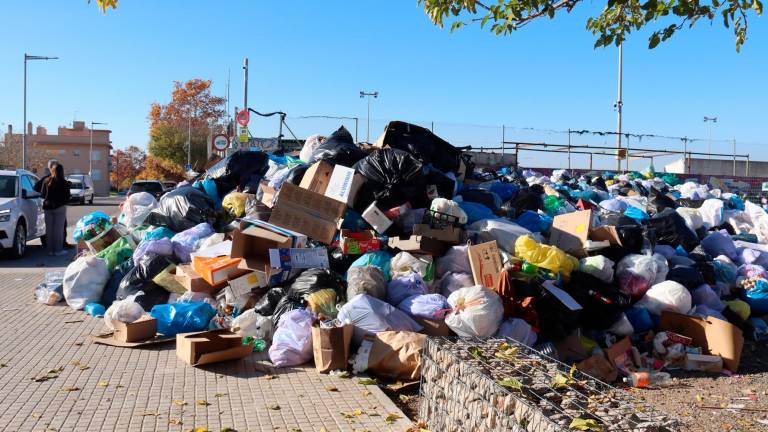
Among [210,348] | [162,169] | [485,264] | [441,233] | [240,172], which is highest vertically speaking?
[162,169]

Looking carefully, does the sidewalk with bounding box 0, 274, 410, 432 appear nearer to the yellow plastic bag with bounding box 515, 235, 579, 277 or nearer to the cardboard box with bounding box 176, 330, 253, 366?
the cardboard box with bounding box 176, 330, 253, 366

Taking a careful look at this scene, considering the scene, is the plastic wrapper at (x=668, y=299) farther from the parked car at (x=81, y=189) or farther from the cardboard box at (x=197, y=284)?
the parked car at (x=81, y=189)

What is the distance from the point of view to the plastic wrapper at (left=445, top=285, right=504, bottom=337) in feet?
17.6

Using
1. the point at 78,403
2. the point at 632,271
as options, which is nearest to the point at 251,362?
the point at 78,403

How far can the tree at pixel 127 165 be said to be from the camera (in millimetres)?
76125

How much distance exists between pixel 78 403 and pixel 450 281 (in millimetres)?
3279

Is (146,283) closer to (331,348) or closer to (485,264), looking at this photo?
(331,348)

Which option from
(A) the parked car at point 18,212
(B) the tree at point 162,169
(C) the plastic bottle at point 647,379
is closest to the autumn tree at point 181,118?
(B) the tree at point 162,169

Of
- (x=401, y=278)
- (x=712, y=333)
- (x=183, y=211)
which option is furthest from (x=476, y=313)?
(x=183, y=211)

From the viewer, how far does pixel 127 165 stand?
258 feet

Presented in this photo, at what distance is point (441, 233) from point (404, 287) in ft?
2.90

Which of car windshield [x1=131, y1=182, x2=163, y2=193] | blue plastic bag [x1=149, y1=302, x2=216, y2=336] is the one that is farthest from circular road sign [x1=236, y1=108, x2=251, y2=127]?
blue plastic bag [x1=149, y1=302, x2=216, y2=336]

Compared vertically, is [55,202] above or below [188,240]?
above

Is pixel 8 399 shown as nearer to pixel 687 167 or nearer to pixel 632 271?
pixel 632 271
